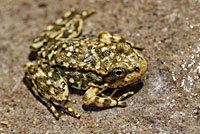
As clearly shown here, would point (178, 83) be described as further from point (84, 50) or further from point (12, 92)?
point (12, 92)

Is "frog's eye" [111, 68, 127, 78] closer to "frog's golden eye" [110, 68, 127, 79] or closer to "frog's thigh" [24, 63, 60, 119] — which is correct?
"frog's golden eye" [110, 68, 127, 79]

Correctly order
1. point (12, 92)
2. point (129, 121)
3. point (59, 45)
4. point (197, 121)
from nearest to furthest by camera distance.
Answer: point (197, 121), point (129, 121), point (59, 45), point (12, 92)

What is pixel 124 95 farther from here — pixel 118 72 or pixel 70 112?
pixel 70 112

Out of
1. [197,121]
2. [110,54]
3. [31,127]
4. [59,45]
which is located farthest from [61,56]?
[197,121]

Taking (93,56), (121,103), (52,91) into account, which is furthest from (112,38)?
(52,91)

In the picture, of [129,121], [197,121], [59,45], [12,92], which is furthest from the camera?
[12,92]

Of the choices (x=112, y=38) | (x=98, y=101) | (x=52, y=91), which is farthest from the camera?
(x=112, y=38)

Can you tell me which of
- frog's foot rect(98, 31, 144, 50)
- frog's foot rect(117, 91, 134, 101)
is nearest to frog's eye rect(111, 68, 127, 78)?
frog's foot rect(117, 91, 134, 101)
